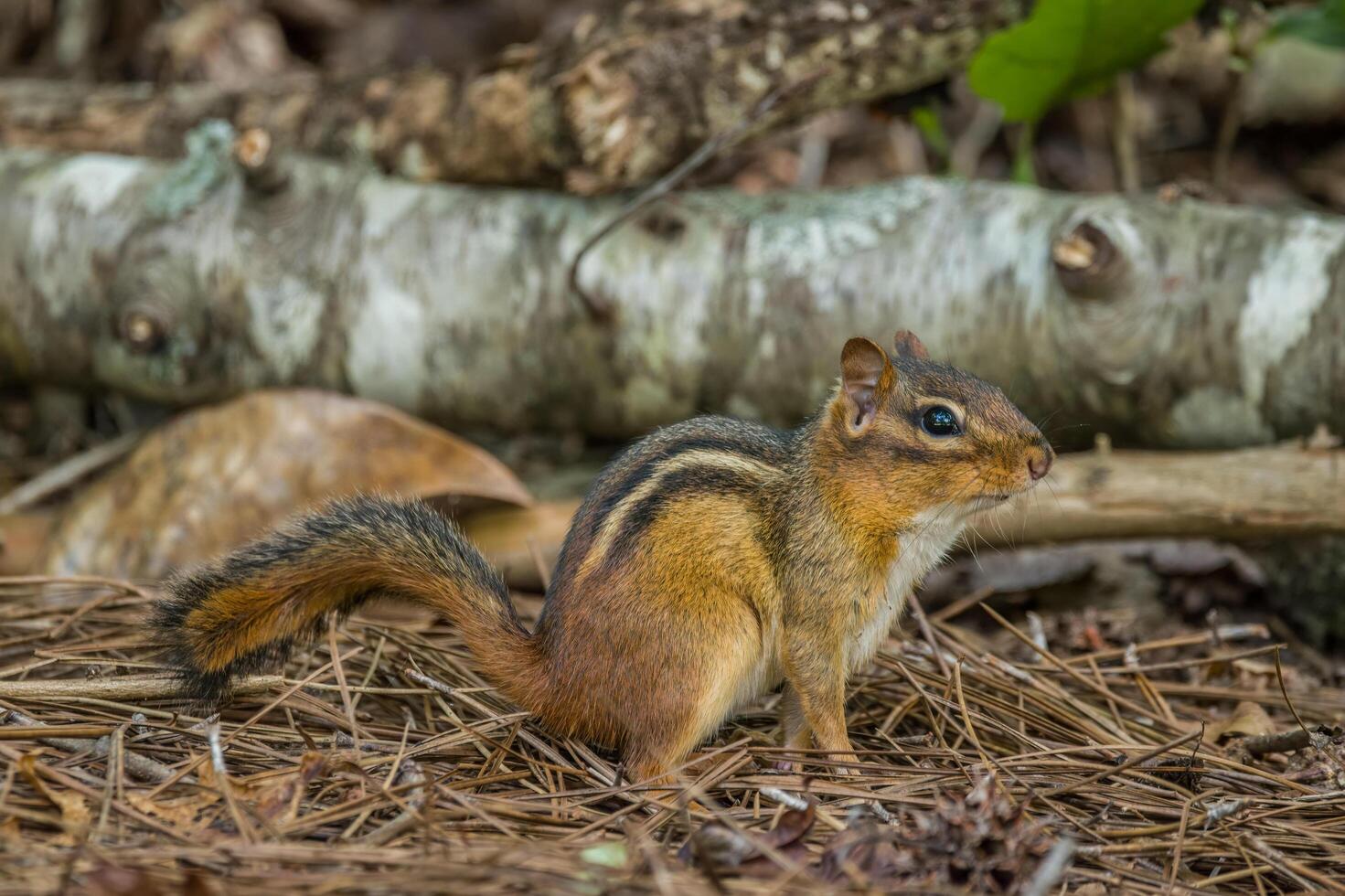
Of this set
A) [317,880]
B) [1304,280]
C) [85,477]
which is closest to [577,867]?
[317,880]

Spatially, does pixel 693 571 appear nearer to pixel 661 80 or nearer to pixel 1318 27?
pixel 661 80

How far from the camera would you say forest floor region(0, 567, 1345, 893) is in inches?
77.9

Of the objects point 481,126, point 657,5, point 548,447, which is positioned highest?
point 657,5

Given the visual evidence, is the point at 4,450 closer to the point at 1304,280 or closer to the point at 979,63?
the point at 979,63

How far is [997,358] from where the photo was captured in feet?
13.1

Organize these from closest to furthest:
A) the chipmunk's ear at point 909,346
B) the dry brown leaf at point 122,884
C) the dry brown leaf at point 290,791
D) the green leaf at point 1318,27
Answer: the dry brown leaf at point 122,884 → the dry brown leaf at point 290,791 → the chipmunk's ear at point 909,346 → the green leaf at point 1318,27

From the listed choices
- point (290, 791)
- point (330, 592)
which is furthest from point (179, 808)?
point (330, 592)

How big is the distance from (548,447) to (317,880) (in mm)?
3139

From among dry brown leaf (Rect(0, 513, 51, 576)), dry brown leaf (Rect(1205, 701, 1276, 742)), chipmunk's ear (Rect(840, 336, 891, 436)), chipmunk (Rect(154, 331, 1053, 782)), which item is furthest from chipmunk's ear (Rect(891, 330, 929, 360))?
dry brown leaf (Rect(0, 513, 51, 576))

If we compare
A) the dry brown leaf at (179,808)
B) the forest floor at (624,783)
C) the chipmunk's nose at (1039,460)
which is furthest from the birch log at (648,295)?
the dry brown leaf at (179,808)

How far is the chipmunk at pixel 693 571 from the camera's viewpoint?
2518mm

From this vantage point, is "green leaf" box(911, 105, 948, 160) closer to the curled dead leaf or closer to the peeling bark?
the peeling bark

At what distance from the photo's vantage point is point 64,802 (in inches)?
84.9

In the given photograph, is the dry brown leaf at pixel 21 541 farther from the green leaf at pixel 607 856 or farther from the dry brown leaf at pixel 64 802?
the green leaf at pixel 607 856
